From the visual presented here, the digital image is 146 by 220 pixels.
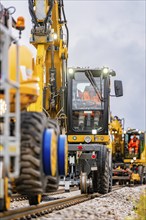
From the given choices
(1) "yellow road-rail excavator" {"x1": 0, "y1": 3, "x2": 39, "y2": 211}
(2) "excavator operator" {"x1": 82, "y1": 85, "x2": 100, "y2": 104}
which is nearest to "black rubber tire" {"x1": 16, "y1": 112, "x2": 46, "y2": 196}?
(1) "yellow road-rail excavator" {"x1": 0, "y1": 3, "x2": 39, "y2": 211}

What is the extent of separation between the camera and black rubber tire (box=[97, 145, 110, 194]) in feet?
52.5

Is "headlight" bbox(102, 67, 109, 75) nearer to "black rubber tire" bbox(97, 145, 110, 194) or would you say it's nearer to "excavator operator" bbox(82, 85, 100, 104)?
"excavator operator" bbox(82, 85, 100, 104)

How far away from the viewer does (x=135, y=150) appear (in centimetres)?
3206

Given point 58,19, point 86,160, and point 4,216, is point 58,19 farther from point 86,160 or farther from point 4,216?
point 4,216

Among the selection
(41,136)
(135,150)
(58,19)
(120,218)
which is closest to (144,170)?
(135,150)

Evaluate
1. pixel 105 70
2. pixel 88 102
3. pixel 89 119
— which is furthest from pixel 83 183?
pixel 105 70

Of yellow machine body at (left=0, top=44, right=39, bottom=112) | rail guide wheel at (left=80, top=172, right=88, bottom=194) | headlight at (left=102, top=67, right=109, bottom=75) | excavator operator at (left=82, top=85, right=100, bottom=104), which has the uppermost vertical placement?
headlight at (left=102, top=67, right=109, bottom=75)

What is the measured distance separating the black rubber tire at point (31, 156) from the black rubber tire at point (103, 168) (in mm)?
9325

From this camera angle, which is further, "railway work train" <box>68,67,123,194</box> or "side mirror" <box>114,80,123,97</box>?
"railway work train" <box>68,67,123,194</box>

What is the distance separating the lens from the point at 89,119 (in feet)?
55.8

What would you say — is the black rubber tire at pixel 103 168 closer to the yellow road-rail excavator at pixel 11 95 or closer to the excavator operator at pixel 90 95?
the excavator operator at pixel 90 95

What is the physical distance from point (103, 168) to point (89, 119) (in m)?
1.73

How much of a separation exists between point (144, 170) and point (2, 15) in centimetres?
2563

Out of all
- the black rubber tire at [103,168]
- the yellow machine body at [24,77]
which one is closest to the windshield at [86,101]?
the black rubber tire at [103,168]
